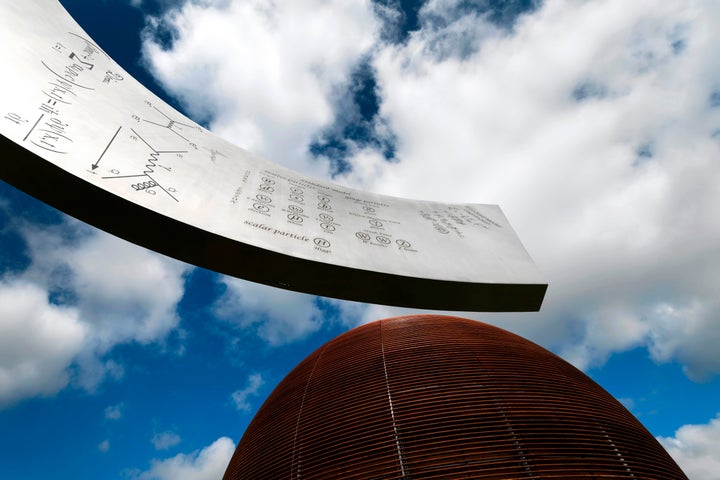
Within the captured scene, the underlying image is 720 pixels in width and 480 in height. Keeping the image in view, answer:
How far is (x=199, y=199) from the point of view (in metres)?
3.34

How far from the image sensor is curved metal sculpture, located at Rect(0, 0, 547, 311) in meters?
2.88

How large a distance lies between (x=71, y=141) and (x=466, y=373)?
5535 mm

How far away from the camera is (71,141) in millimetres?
2943

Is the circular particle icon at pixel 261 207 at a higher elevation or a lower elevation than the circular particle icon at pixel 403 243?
lower

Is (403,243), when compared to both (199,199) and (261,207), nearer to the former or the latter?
(261,207)

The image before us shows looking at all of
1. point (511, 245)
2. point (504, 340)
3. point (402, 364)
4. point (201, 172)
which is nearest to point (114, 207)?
point (201, 172)

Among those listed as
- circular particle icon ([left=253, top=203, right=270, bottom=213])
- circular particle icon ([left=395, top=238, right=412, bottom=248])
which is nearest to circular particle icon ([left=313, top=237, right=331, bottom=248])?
circular particle icon ([left=253, top=203, right=270, bottom=213])

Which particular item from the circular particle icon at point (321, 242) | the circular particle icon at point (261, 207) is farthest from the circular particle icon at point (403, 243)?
the circular particle icon at point (261, 207)

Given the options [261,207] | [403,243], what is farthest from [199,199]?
[403,243]

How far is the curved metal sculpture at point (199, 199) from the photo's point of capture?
9.44ft

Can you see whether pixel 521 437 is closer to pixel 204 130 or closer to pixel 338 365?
pixel 338 365

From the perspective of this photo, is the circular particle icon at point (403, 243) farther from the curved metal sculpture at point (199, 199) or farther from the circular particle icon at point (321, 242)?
the circular particle icon at point (321, 242)

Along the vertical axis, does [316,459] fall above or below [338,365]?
below

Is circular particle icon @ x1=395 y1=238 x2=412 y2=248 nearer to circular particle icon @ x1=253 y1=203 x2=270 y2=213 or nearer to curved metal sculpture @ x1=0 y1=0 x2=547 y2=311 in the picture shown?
curved metal sculpture @ x1=0 y1=0 x2=547 y2=311
